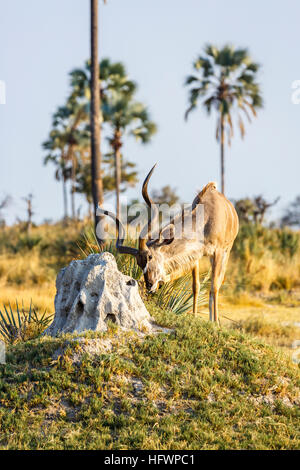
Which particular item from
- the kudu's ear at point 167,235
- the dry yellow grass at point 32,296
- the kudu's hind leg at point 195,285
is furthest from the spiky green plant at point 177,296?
the dry yellow grass at point 32,296

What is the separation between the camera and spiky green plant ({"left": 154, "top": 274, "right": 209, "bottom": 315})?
28.9ft

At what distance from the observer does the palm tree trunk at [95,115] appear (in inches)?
623

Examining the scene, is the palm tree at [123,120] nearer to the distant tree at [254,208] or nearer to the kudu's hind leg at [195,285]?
the distant tree at [254,208]

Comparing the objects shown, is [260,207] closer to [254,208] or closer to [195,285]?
[254,208]

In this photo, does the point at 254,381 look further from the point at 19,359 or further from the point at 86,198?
the point at 86,198

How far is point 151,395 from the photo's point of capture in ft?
18.8

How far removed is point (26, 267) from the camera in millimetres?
19375

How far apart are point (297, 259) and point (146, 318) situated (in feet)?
49.3

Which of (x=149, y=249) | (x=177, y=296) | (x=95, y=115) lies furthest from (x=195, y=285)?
(x=95, y=115)

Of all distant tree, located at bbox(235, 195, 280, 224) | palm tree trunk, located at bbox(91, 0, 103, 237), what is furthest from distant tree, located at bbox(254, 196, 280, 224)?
palm tree trunk, located at bbox(91, 0, 103, 237)

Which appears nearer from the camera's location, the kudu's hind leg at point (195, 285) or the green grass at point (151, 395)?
the green grass at point (151, 395)

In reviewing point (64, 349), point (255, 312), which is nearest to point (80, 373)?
point (64, 349)

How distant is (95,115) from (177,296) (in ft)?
28.5

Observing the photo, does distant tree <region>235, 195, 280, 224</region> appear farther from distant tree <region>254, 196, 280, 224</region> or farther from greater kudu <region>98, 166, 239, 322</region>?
greater kudu <region>98, 166, 239, 322</region>
